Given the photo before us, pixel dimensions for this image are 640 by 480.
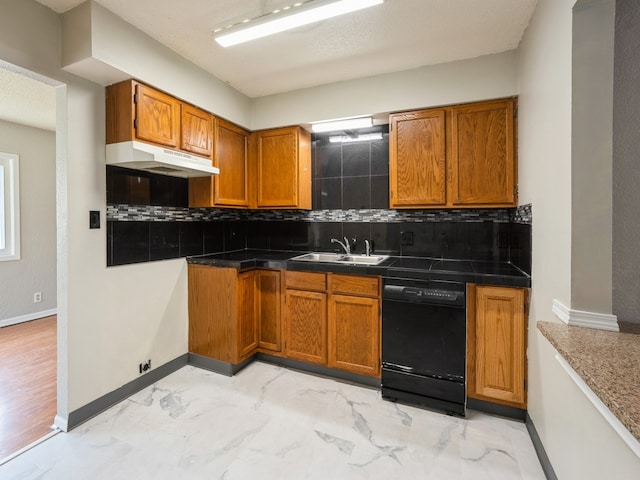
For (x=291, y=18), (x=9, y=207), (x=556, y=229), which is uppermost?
(x=291, y=18)

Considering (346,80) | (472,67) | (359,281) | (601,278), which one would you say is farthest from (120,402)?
(472,67)

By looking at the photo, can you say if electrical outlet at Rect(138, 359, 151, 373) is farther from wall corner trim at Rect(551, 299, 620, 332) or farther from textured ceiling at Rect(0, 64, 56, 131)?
wall corner trim at Rect(551, 299, 620, 332)

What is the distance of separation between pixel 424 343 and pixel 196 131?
237 centimetres

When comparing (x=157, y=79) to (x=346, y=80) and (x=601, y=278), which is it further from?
(x=601, y=278)

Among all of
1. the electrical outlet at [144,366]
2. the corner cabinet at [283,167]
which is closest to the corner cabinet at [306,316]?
the corner cabinet at [283,167]

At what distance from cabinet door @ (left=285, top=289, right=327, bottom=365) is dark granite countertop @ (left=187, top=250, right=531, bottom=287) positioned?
0.81 feet

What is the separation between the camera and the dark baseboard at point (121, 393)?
6.25 ft

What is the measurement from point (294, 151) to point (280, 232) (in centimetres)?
91

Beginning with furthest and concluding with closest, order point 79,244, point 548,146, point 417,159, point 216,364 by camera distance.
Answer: point 216,364, point 417,159, point 79,244, point 548,146

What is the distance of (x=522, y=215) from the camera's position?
2.07 meters

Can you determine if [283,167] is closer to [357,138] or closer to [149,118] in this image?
[357,138]

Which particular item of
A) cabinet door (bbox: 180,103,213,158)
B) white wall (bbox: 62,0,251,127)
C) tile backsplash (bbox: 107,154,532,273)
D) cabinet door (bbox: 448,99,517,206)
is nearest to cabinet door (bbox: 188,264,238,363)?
tile backsplash (bbox: 107,154,532,273)

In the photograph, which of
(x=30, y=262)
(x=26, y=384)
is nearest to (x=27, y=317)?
(x=30, y=262)

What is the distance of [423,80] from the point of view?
2.43m
